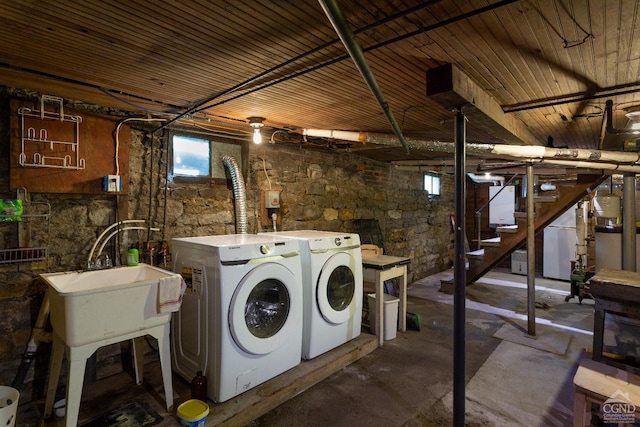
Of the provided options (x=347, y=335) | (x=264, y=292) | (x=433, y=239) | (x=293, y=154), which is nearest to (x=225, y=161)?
(x=293, y=154)

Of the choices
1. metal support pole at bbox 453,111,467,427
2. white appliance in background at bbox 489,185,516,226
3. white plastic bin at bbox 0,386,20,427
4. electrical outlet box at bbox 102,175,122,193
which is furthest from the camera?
white appliance in background at bbox 489,185,516,226

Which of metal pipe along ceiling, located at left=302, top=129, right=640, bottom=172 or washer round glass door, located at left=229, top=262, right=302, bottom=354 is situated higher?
metal pipe along ceiling, located at left=302, top=129, right=640, bottom=172

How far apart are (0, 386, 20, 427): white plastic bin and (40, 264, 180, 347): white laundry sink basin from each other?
1.30 ft

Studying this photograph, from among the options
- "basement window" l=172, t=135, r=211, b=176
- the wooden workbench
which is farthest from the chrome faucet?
the wooden workbench

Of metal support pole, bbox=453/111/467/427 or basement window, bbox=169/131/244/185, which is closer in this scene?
metal support pole, bbox=453/111/467/427

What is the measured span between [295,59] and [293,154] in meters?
2.26

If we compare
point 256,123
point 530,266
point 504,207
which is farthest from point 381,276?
point 504,207

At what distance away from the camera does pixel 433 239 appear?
22.1 ft

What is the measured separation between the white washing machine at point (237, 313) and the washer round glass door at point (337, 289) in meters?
0.25

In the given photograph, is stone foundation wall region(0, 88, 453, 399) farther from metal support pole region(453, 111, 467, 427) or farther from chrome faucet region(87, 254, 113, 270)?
metal support pole region(453, 111, 467, 427)

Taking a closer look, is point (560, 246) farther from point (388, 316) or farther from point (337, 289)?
point (337, 289)

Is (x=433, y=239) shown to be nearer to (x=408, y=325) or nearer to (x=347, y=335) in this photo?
(x=408, y=325)

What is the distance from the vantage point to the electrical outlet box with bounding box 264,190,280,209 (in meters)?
3.66

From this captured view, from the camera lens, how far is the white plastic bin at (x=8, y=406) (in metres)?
1.68
